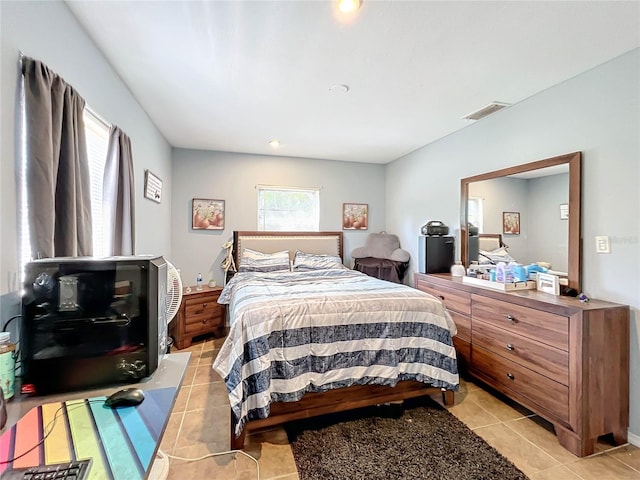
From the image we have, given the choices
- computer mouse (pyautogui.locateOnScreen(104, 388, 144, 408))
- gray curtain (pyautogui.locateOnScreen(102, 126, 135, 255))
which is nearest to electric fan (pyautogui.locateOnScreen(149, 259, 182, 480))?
computer mouse (pyautogui.locateOnScreen(104, 388, 144, 408))

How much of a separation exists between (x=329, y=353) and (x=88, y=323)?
53.7 inches

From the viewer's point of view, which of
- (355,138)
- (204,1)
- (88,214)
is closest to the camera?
(204,1)

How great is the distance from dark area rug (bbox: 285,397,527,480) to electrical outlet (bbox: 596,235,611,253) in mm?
1524

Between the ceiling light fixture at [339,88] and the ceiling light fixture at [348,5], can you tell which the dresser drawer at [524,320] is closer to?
the ceiling light fixture at [339,88]

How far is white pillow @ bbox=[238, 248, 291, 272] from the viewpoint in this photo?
147 inches

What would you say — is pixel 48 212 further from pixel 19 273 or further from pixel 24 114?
pixel 24 114

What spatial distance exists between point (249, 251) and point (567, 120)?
3.52 metres

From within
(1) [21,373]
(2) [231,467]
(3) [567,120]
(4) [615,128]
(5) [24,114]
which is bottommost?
(2) [231,467]

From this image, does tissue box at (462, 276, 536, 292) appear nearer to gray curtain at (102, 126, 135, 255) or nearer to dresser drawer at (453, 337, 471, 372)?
dresser drawer at (453, 337, 471, 372)

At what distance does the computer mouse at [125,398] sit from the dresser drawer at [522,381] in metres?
2.35

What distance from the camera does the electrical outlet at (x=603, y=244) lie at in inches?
77.5

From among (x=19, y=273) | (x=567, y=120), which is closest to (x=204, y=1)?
(x=19, y=273)

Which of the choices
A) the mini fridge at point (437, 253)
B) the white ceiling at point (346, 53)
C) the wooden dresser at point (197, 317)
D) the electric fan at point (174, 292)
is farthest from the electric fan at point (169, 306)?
the mini fridge at point (437, 253)

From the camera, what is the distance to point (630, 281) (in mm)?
1855
